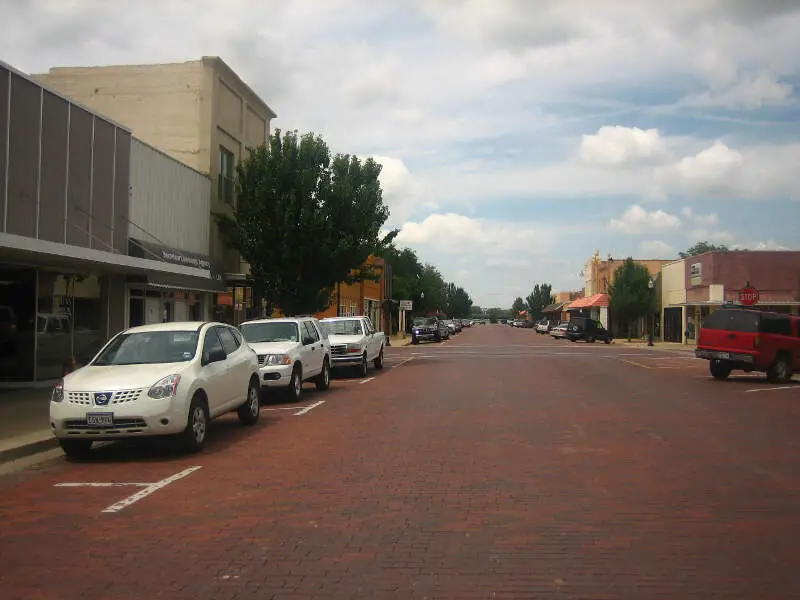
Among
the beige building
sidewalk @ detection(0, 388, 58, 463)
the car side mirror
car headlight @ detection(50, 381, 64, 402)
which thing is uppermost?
the beige building

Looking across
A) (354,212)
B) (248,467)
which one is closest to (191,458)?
(248,467)

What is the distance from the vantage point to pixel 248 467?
932cm

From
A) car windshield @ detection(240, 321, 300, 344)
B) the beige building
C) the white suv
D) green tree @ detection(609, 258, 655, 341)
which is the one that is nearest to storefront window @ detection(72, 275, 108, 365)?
car windshield @ detection(240, 321, 300, 344)

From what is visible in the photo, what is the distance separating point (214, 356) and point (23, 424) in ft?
11.6

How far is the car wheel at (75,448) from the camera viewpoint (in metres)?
10.1

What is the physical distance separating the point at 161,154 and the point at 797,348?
63.5ft

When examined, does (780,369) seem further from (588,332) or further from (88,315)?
(588,332)

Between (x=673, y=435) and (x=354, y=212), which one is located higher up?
(x=354, y=212)

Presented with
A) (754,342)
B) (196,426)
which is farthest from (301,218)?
(196,426)

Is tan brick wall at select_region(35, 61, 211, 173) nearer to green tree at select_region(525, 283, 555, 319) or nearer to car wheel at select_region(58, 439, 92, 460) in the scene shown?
car wheel at select_region(58, 439, 92, 460)

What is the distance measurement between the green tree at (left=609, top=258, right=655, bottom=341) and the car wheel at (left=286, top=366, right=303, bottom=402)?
46.7 m

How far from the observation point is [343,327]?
Answer: 24.4 metres

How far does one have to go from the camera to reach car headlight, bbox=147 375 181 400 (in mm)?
9750

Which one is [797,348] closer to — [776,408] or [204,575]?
[776,408]
